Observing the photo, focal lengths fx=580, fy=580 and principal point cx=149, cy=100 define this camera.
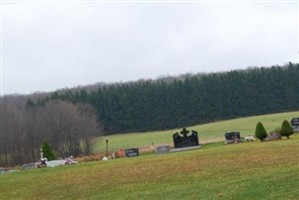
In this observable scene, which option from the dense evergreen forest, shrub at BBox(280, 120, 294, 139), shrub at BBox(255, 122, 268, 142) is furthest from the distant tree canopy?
shrub at BBox(280, 120, 294, 139)

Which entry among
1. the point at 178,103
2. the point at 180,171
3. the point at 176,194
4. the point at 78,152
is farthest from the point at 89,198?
the point at 178,103

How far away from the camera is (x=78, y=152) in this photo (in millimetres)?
78562

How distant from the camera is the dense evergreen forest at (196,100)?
106875 millimetres

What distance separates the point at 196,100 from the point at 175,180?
8920 centimetres

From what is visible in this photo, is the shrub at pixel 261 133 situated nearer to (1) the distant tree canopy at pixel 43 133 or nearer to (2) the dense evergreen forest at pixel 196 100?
(1) the distant tree canopy at pixel 43 133

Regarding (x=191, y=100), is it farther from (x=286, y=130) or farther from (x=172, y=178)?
(x=172, y=178)

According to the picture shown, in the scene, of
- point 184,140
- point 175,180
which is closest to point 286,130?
point 184,140

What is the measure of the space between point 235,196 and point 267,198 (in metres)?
1.02

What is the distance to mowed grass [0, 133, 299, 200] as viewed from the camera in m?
15.6

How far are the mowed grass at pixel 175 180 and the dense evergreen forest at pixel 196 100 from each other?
77.7 meters

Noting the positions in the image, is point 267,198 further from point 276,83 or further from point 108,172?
point 276,83

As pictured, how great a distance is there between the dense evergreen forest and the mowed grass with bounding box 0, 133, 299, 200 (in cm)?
7765

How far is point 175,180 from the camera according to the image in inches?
778

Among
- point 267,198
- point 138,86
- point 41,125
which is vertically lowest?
point 267,198
